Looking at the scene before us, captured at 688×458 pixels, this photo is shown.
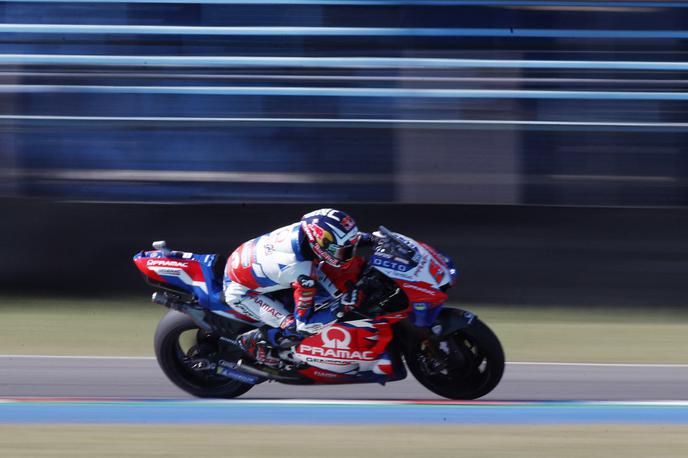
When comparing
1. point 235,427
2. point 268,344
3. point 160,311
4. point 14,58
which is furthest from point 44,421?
point 14,58

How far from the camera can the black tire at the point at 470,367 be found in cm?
687

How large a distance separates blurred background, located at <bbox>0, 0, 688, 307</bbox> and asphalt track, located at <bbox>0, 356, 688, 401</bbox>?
2428 millimetres

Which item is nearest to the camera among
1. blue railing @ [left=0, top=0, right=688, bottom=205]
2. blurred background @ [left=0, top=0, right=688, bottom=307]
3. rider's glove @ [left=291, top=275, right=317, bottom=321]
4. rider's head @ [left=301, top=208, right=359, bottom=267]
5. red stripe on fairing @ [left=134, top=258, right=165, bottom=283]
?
rider's head @ [left=301, top=208, right=359, bottom=267]

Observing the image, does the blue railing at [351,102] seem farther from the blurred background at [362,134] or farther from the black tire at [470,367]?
the black tire at [470,367]

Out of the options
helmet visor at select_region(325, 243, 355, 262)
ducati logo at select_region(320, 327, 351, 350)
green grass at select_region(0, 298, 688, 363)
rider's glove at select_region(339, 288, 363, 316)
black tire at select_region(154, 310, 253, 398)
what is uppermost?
helmet visor at select_region(325, 243, 355, 262)

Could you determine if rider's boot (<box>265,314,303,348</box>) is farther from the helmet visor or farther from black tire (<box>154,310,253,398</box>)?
the helmet visor

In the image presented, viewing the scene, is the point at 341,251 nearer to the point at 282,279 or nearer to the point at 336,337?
the point at 282,279

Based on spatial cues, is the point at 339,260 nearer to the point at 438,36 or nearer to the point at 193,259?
the point at 193,259

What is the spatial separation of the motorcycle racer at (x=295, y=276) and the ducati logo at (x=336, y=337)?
0.06 metres

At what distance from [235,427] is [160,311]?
16.7ft

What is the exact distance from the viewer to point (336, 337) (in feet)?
23.2

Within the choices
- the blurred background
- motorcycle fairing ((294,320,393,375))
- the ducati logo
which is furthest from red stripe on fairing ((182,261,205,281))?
the blurred background

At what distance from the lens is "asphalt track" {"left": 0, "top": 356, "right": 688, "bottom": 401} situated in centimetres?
751

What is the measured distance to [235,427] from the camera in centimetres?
593
